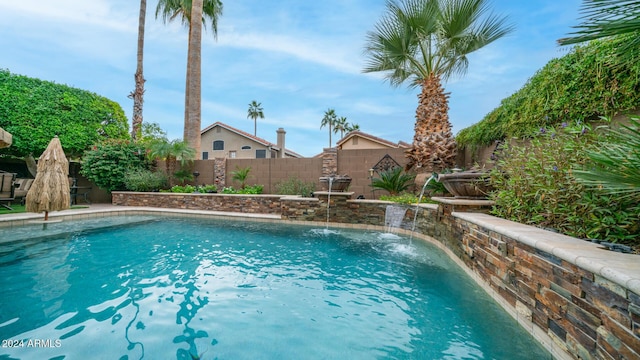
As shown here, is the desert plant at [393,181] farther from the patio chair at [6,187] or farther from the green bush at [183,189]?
the patio chair at [6,187]

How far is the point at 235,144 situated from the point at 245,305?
21327mm

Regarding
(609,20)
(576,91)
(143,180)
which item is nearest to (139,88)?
(143,180)

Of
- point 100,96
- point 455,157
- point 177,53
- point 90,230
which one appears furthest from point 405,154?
point 100,96

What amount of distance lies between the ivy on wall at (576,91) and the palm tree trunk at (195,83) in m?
12.4

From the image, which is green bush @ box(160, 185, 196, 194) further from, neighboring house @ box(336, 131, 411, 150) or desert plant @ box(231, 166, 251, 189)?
neighboring house @ box(336, 131, 411, 150)

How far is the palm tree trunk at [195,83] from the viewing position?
500 inches

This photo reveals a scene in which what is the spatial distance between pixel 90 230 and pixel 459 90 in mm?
11070

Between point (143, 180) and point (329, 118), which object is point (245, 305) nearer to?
point (143, 180)

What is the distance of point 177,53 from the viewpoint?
586 inches

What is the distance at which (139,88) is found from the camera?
556 inches

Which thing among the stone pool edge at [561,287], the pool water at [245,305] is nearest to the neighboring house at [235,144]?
the pool water at [245,305]

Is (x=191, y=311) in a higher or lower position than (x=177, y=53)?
lower

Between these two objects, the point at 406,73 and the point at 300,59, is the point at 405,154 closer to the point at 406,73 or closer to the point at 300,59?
the point at 406,73

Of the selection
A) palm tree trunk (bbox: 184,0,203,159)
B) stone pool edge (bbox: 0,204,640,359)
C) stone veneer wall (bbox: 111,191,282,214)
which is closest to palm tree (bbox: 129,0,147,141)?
palm tree trunk (bbox: 184,0,203,159)
